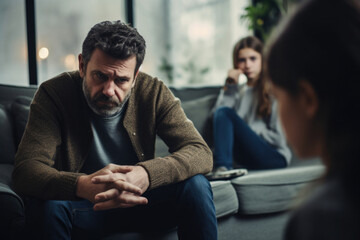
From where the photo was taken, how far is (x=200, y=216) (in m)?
1.29

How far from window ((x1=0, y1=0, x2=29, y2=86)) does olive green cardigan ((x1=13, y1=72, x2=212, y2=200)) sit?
2.00 metres

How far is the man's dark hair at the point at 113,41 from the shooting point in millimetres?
1441

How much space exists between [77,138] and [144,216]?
1.23 ft

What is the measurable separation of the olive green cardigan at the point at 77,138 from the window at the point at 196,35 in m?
2.96

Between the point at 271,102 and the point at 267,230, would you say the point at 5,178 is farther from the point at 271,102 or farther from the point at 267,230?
the point at 271,102

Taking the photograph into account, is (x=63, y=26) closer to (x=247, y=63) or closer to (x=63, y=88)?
(x=247, y=63)

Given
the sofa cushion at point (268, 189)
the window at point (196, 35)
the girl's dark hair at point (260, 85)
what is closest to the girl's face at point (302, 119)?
the sofa cushion at point (268, 189)

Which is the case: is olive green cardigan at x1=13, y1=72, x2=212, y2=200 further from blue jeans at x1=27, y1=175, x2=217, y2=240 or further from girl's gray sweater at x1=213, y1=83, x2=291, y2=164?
girl's gray sweater at x1=213, y1=83, x2=291, y2=164

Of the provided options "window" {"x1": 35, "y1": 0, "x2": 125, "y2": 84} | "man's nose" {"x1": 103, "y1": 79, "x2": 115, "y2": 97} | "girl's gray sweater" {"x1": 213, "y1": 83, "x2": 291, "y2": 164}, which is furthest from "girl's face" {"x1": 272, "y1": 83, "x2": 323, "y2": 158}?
"window" {"x1": 35, "y1": 0, "x2": 125, "y2": 84}

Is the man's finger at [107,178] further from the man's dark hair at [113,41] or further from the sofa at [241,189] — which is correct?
the sofa at [241,189]

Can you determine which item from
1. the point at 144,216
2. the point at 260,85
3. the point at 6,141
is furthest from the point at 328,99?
the point at 260,85

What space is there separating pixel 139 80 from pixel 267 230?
97 cm

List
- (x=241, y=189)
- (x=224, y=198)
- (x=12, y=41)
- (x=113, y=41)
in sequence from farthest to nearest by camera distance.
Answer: (x=12, y=41), (x=241, y=189), (x=224, y=198), (x=113, y=41)

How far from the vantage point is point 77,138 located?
58.5 inches
